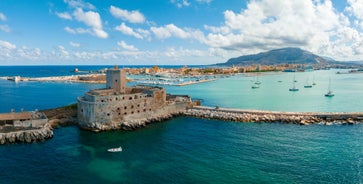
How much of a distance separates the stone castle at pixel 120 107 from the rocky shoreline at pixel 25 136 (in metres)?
5.65

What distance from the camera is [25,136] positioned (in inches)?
1257

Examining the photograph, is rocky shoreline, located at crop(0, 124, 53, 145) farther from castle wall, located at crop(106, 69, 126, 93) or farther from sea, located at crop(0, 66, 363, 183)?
castle wall, located at crop(106, 69, 126, 93)

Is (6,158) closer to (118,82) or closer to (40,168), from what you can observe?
(40,168)

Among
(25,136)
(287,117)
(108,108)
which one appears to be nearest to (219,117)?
(287,117)

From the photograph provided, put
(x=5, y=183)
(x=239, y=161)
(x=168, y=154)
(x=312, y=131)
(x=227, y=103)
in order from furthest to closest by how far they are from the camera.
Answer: (x=227, y=103) < (x=312, y=131) < (x=168, y=154) < (x=239, y=161) < (x=5, y=183)

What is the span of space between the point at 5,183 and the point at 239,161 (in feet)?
66.7

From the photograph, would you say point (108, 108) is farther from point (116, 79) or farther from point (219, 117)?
point (219, 117)

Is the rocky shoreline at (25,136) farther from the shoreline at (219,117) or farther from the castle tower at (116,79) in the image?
the castle tower at (116,79)

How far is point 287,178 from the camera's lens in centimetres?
2314

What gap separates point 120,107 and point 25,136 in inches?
472

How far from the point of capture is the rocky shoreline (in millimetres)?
31189

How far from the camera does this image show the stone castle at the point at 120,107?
37156mm

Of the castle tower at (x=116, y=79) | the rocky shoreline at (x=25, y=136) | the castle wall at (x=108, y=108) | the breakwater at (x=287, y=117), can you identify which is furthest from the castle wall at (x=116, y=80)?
the rocky shoreline at (x=25, y=136)

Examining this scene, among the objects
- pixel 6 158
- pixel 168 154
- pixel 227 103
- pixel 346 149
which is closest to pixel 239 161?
pixel 168 154
